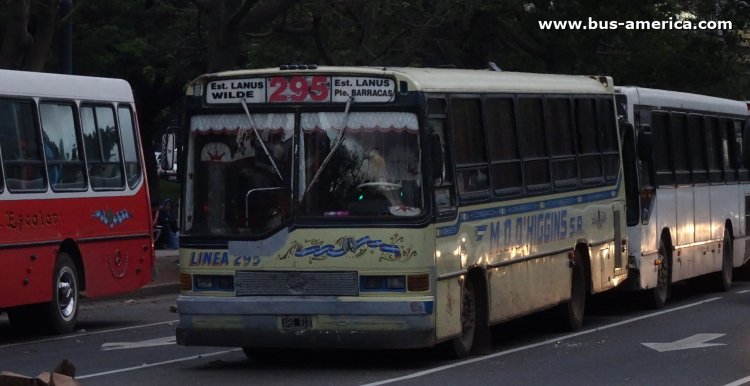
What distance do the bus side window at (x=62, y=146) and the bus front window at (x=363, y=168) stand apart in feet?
18.4

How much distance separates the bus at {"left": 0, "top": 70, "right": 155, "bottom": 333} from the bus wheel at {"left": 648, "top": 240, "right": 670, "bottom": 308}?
6623 millimetres

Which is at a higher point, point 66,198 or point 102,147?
point 102,147

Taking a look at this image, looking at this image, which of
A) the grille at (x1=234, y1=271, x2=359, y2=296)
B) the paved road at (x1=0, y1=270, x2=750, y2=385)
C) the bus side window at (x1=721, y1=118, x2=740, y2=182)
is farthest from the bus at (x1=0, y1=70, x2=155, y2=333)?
the bus side window at (x1=721, y1=118, x2=740, y2=182)

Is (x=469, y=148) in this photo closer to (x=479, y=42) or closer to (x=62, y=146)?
(x=62, y=146)

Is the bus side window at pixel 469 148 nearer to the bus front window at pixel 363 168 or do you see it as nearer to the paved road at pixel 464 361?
the bus front window at pixel 363 168

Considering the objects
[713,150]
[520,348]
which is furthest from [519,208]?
[713,150]

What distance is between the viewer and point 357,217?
13.6 meters

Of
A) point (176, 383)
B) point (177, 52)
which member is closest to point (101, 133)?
point (176, 383)

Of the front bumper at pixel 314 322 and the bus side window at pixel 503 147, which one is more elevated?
the bus side window at pixel 503 147

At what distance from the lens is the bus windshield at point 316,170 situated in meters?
13.7

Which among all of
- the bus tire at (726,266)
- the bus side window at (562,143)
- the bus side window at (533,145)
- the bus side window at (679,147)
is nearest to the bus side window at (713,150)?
the bus tire at (726,266)

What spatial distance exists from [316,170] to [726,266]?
13398 mm

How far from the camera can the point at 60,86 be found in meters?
19.0

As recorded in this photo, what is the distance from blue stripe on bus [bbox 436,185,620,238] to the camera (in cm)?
1423
